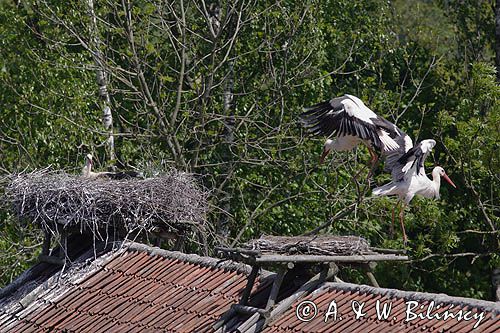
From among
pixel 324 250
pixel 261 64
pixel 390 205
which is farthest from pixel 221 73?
pixel 324 250

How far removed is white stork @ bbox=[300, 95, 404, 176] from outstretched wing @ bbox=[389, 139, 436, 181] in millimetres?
142

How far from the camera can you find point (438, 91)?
55.1 ft

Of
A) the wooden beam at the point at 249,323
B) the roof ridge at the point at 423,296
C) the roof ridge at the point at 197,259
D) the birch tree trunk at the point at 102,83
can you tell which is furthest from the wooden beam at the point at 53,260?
the roof ridge at the point at 423,296

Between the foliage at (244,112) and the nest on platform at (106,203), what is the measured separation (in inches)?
112

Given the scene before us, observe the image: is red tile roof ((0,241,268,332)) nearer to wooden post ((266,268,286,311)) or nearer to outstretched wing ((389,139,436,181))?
wooden post ((266,268,286,311))

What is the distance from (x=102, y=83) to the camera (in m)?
14.4

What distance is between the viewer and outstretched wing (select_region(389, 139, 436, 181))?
8969mm

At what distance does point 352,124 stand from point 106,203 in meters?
2.28

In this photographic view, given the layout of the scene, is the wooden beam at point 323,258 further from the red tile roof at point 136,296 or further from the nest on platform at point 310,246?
A: the red tile roof at point 136,296

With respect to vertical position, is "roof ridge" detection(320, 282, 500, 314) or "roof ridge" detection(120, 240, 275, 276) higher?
"roof ridge" detection(120, 240, 275, 276)

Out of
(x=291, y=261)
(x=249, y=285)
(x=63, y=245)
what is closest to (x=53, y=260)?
(x=63, y=245)

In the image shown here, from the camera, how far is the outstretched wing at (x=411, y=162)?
8969 millimetres

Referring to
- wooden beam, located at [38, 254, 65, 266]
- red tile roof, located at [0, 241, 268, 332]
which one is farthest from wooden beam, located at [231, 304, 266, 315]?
wooden beam, located at [38, 254, 65, 266]

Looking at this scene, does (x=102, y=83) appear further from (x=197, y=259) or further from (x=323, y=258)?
(x=323, y=258)
